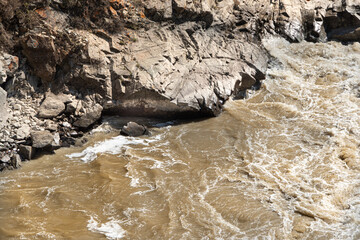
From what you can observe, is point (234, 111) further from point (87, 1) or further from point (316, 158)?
point (87, 1)

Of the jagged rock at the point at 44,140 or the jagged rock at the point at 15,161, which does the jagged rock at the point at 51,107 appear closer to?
the jagged rock at the point at 44,140

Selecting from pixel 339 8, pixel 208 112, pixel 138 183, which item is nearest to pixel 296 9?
pixel 339 8

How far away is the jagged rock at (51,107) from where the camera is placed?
31.1ft

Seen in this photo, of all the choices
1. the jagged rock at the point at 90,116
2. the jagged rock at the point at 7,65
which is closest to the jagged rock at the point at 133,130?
the jagged rock at the point at 90,116

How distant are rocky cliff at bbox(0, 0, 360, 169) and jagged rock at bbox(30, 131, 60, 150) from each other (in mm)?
25

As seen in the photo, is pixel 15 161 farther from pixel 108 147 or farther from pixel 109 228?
pixel 109 228

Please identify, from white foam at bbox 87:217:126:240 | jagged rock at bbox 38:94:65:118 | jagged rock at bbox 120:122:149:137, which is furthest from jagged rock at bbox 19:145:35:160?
white foam at bbox 87:217:126:240

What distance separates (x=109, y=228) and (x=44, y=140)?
3931mm

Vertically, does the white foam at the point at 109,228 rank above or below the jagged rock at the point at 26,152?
below

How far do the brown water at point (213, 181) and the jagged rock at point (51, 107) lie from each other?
132 cm

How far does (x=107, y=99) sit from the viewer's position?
33.7ft

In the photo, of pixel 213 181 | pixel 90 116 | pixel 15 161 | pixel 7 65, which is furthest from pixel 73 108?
pixel 213 181

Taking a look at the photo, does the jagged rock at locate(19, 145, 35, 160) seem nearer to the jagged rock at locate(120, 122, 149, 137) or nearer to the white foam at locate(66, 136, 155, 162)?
the white foam at locate(66, 136, 155, 162)

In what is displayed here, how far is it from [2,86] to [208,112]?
6.20m
